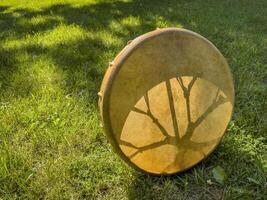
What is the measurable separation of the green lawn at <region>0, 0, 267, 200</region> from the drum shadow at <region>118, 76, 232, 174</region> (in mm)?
191

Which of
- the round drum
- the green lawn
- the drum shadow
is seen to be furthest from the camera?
the green lawn

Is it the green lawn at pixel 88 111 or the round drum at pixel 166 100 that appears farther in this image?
the green lawn at pixel 88 111

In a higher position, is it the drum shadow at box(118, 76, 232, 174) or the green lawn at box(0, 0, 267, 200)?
the drum shadow at box(118, 76, 232, 174)

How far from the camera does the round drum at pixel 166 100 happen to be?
203 cm

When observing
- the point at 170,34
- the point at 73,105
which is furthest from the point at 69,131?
the point at 170,34

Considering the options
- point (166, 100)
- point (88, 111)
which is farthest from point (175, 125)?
point (88, 111)

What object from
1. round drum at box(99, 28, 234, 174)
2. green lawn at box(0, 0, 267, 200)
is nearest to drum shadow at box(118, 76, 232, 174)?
round drum at box(99, 28, 234, 174)

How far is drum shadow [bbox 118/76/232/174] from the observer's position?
2166 mm

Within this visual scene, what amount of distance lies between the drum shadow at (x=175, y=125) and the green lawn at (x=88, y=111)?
0.19m

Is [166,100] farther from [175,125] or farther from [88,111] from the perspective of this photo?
[88,111]

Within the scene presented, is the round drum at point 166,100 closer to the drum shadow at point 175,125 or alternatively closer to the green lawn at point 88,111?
the drum shadow at point 175,125

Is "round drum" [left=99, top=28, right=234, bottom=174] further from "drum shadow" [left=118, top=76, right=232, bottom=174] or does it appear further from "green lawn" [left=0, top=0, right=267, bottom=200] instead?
Result: "green lawn" [left=0, top=0, right=267, bottom=200]

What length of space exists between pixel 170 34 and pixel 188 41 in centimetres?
13

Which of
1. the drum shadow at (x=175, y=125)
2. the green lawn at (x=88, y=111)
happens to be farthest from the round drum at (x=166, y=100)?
the green lawn at (x=88, y=111)
